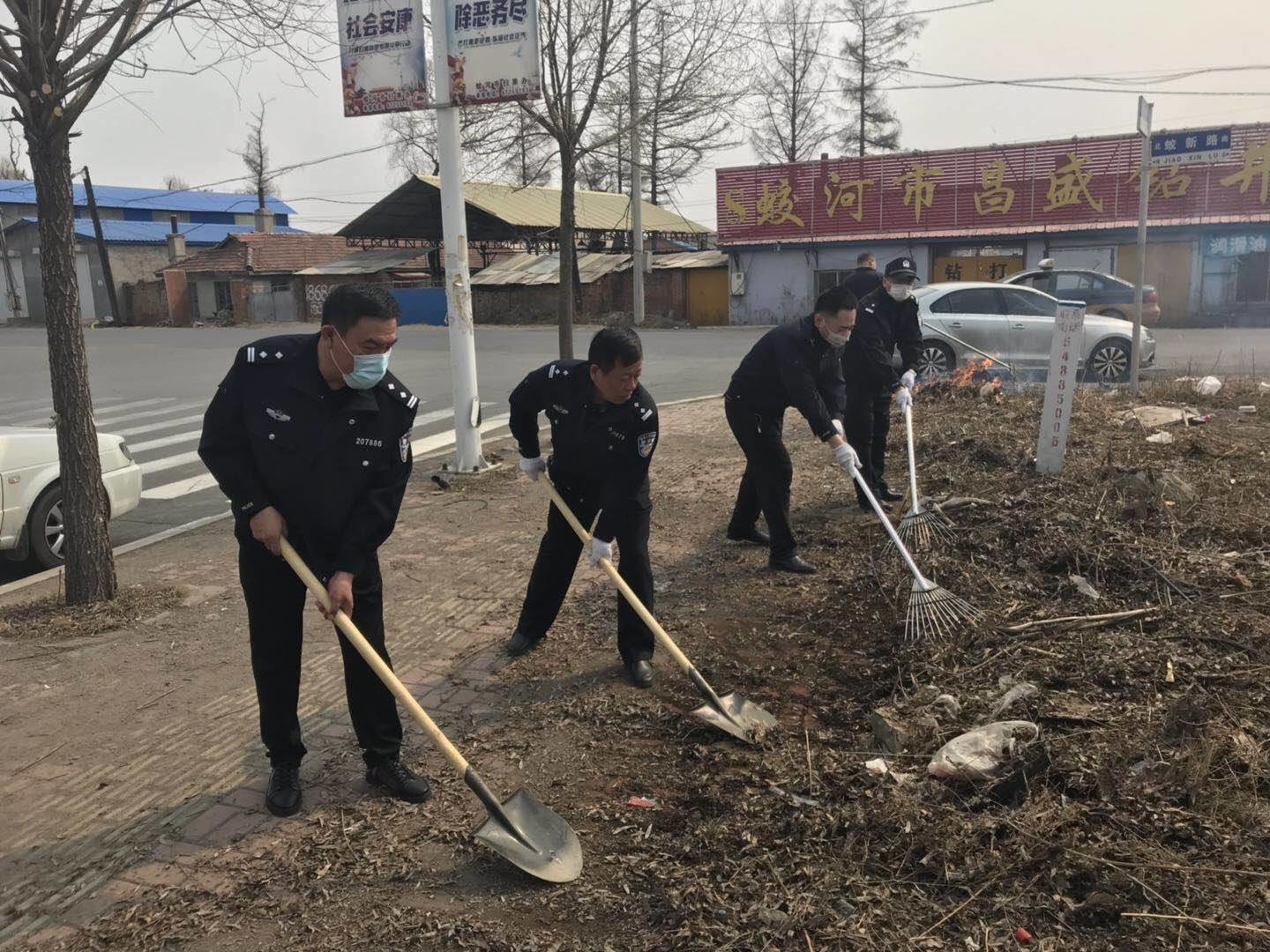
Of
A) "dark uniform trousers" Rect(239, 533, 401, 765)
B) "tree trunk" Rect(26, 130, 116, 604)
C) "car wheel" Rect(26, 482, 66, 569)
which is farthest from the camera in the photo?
"car wheel" Rect(26, 482, 66, 569)

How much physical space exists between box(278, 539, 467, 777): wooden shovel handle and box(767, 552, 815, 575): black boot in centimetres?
304

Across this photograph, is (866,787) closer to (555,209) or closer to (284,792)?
(284,792)

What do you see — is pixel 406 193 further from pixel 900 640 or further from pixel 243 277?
pixel 900 640

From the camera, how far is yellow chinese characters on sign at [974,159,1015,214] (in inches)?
1060

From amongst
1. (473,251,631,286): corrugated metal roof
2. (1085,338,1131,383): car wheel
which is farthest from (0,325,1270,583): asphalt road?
(473,251,631,286): corrugated metal roof

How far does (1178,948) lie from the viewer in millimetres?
2342

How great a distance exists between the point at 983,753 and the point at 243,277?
4509 cm

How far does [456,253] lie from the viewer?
814 centimetres

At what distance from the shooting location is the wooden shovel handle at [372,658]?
3098 mm

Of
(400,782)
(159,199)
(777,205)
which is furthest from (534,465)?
(159,199)

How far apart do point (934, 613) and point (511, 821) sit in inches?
96.5

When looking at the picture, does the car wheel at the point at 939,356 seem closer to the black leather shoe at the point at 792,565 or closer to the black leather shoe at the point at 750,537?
the black leather shoe at the point at 750,537

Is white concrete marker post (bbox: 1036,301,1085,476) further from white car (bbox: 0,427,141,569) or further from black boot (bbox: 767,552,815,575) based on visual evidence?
white car (bbox: 0,427,141,569)

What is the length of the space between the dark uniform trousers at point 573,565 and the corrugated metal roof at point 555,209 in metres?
29.1
